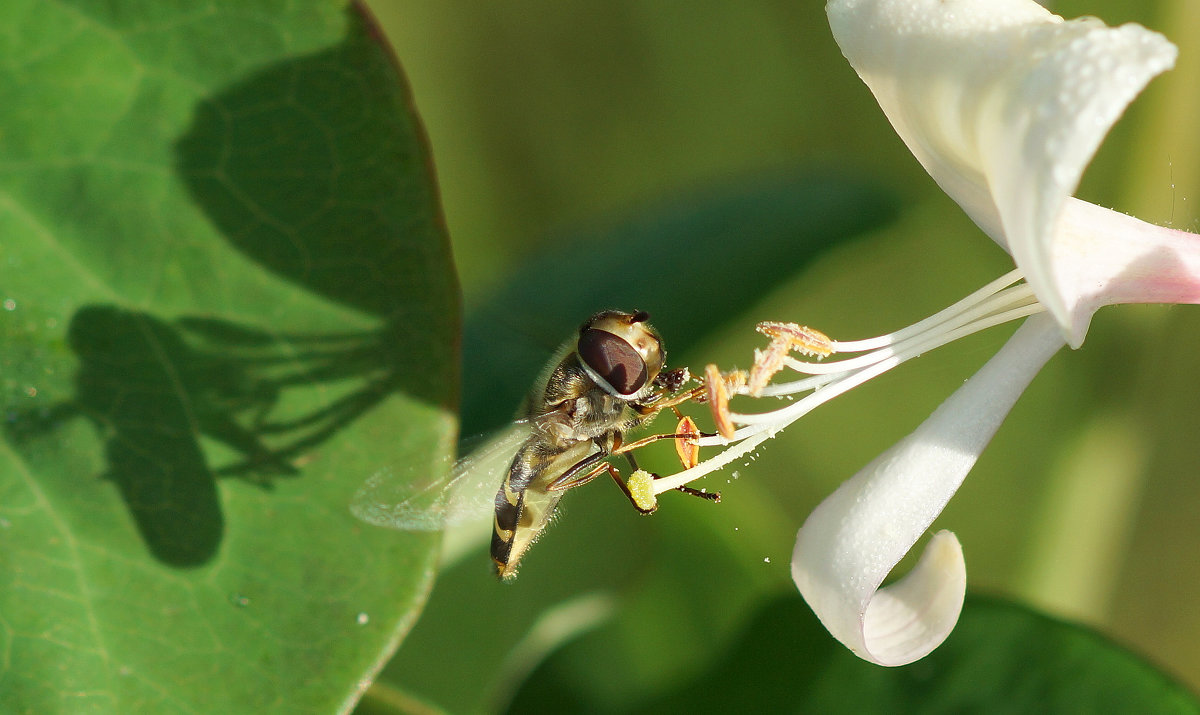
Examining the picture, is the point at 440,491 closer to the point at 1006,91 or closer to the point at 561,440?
the point at 561,440

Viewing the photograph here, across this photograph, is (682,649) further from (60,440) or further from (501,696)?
(60,440)

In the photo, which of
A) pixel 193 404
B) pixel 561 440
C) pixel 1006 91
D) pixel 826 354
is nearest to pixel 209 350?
pixel 193 404

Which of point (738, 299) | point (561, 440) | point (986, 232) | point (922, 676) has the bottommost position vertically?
point (922, 676)

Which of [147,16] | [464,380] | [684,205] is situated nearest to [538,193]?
[684,205]

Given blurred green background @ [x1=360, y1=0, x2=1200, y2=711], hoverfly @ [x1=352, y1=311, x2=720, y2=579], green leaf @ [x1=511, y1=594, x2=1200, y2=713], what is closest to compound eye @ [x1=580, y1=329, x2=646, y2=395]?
hoverfly @ [x1=352, y1=311, x2=720, y2=579]

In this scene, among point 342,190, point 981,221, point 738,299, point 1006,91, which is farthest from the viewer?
point 738,299
